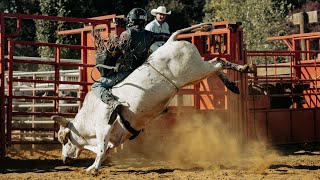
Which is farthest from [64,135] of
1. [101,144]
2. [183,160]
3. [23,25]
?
[23,25]

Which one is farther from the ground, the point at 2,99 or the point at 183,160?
the point at 2,99

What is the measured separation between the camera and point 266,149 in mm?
11867

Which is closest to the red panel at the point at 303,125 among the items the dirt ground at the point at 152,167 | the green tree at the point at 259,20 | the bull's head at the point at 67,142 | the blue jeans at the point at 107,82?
the dirt ground at the point at 152,167

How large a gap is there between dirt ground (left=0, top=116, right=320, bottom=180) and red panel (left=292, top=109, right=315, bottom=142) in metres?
0.69

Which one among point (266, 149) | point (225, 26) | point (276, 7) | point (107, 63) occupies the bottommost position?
point (266, 149)

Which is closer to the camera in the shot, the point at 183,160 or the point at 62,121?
the point at 62,121

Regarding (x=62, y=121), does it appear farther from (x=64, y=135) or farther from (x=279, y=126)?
(x=279, y=126)

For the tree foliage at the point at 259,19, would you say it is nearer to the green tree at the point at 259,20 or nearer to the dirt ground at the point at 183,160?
the green tree at the point at 259,20

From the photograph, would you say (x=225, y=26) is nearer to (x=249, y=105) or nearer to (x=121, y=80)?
(x=249, y=105)

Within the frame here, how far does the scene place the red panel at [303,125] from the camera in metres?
13.0

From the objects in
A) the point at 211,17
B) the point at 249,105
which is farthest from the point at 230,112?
the point at 211,17

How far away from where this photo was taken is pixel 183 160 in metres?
9.94

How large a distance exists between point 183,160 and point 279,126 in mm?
3474

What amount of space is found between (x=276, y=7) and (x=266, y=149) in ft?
49.1
